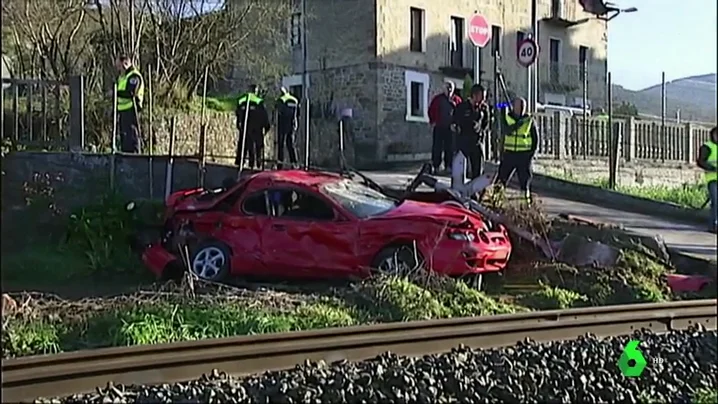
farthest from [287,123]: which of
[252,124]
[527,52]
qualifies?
[527,52]

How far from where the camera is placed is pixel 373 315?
9.87 m

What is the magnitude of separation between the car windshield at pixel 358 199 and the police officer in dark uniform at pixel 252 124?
7.86ft

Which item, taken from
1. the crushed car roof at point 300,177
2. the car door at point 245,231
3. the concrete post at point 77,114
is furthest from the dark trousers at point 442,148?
the concrete post at point 77,114

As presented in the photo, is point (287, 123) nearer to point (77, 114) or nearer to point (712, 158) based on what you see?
point (77, 114)

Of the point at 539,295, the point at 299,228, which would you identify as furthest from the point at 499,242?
the point at 299,228

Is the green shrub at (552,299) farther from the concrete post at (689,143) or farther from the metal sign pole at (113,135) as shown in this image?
the metal sign pole at (113,135)

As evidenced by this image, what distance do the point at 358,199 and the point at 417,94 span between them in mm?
2249

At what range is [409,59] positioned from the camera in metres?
13.1

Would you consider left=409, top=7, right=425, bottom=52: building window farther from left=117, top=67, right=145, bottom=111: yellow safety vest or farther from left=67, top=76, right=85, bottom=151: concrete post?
left=67, top=76, right=85, bottom=151: concrete post

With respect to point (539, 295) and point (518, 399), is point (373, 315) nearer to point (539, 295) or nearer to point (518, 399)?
point (539, 295)

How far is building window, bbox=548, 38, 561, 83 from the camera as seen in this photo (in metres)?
12.2

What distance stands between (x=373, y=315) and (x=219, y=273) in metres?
2.41

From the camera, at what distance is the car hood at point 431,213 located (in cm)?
1124

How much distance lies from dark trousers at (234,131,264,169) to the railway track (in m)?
5.86
